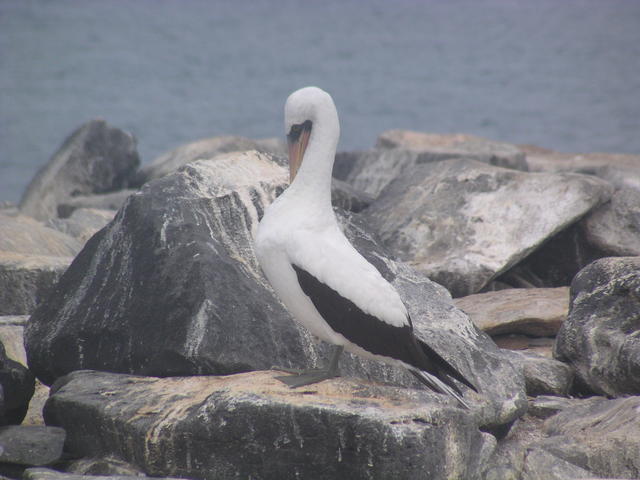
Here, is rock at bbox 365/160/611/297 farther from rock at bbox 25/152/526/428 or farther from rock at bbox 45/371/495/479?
rock at bbox 45/371/495/479

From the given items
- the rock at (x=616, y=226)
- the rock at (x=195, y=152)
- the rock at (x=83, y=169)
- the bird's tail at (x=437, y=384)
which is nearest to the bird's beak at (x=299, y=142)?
the bird's tail at (x=437, y=384)

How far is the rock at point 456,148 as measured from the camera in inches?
489

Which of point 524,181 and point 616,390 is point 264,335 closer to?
point 616,390

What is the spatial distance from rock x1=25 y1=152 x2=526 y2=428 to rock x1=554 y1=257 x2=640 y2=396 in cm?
73

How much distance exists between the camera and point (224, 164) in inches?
273

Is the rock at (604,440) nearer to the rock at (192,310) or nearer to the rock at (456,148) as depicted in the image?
the rock at (192,310)

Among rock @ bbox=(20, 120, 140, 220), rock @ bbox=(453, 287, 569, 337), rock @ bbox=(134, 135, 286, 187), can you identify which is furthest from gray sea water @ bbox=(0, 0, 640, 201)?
rock @ bbox=(453, 287, 569, 337)

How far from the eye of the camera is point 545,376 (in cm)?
663

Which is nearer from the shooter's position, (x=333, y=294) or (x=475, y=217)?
(x=333, y=294)

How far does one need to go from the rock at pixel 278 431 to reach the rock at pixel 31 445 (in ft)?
0.39

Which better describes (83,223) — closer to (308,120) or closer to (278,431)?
(308,120)

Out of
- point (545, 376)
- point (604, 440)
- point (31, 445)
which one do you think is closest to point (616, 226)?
point (545, 376)

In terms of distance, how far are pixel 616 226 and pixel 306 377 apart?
4.94m

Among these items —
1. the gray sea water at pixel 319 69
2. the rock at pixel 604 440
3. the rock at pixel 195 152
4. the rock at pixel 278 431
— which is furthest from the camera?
the gray sea water at pixel 319 69
